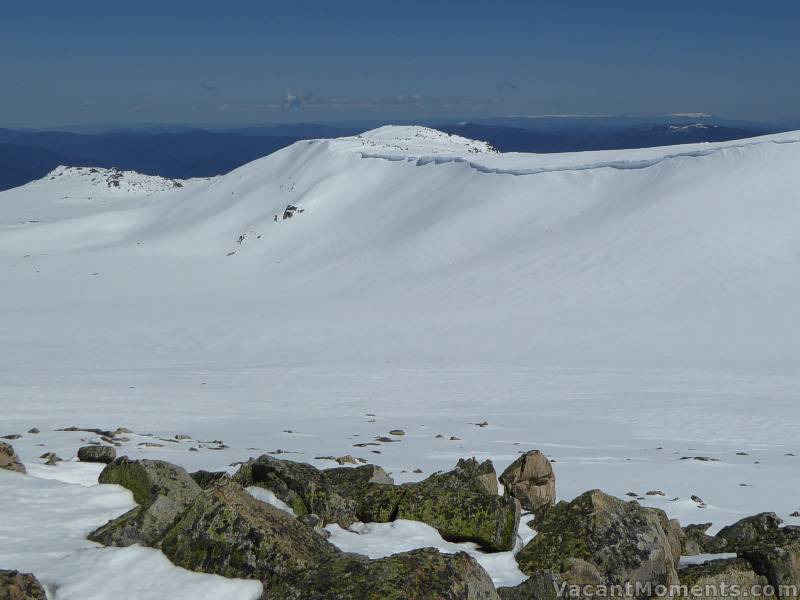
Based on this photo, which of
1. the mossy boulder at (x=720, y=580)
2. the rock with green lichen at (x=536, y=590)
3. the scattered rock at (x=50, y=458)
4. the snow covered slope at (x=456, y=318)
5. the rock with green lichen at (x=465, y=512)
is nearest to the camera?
the rock with green lichen at (x=536, y=590)

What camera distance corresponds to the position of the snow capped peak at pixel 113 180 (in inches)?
5561

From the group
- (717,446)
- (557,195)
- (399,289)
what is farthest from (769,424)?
(557,195)

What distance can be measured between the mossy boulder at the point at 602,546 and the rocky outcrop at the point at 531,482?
227cm

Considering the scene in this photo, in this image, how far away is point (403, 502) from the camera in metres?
8.75

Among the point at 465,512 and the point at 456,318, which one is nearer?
the point at 465,512

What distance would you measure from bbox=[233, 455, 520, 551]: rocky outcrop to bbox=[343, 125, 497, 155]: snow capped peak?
199 feet

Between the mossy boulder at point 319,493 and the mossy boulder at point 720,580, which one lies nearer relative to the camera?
the mossy boulder at point 720,580

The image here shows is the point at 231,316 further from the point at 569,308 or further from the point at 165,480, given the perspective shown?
the point at 165,480

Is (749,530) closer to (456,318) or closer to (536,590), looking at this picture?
(536,590)

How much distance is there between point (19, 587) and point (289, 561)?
2.00 meters

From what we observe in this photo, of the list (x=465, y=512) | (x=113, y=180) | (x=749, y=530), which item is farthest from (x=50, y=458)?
(x=113, y=180)

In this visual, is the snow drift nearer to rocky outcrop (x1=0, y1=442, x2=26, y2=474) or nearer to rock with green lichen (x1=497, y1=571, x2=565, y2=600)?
rocky outcrop (x1=0, y1=442, x2=26, y2=474)

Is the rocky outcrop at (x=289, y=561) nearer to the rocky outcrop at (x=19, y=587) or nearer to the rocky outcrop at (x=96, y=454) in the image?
the rocky outcrop at (x=19, y=587)

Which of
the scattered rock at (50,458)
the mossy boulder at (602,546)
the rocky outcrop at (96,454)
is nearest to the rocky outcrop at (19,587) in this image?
the mossy boulder at (602,546)
